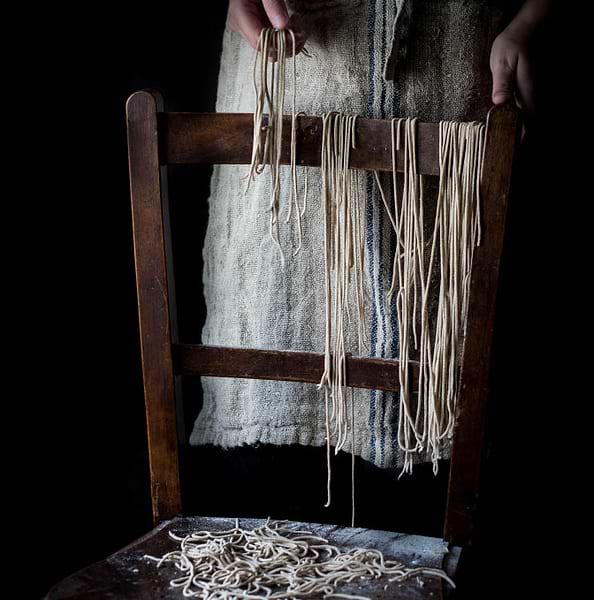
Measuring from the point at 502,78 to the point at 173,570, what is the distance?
81 cm

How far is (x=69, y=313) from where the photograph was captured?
1.72m

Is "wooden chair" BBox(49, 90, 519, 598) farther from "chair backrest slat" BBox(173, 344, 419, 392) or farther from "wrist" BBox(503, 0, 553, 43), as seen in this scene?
"wrist" BBox(503, 0, 553, 43)

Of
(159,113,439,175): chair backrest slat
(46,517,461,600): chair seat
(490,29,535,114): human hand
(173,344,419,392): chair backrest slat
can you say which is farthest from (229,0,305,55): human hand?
(46,517,461,600): chair seat

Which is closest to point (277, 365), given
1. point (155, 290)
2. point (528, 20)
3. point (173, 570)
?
point (155, 290)

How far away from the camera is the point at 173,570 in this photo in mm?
1103

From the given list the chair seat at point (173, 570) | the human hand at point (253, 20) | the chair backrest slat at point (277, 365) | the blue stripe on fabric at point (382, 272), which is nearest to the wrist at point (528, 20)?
the blue stripe on fabric at point (382, 272)

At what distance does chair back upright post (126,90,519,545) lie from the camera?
1121 mm

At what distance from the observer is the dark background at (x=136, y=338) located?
1.65 metres

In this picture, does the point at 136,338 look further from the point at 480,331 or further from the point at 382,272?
the point at 480,331

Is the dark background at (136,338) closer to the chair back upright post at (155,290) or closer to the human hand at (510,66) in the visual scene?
the human hand at (510,66)

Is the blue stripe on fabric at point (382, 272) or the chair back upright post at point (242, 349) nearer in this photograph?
A: the chair back upright post at point (242, 349)

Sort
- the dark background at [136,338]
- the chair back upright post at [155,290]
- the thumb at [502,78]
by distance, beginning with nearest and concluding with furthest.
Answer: the chair back upright post at [155,290], the thumb at [502,78], the dark background at [136,338]

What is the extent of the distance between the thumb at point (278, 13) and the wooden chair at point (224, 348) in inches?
5.5

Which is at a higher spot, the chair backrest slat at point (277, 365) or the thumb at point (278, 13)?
the thumb at point (278, 13)
